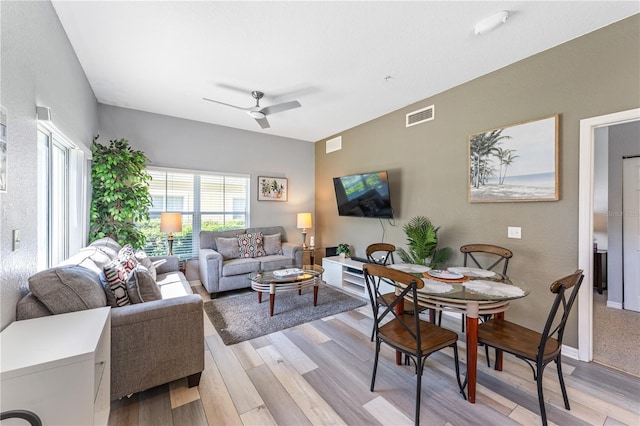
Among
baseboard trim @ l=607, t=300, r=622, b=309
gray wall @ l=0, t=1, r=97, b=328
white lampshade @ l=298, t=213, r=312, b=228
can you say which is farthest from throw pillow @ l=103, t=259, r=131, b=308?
baseboard trim @ l=607, t=300, r=622, b=309

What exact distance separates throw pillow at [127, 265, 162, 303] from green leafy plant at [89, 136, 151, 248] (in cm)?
194

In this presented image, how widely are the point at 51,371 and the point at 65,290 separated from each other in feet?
2.28

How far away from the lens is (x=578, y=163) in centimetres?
231

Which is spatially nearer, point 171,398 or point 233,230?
point 171,398

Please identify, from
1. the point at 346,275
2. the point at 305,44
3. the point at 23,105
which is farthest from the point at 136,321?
the point at 346,275

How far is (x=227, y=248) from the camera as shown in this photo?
4.33 metres

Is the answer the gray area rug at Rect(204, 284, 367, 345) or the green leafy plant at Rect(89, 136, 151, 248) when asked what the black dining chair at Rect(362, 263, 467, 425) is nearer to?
the gray area rug at Rect(204, 284, 367, 345)

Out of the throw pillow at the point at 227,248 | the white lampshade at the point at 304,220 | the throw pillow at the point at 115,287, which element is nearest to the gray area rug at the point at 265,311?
the throw pillow at the point at 227,248

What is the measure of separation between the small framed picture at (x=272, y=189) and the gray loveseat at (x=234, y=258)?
2.01 feet

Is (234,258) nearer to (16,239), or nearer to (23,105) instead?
(16,239)

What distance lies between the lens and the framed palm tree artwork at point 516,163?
8.11 feet

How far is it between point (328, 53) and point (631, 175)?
157 inches

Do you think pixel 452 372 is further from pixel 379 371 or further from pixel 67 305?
pixel 67 305

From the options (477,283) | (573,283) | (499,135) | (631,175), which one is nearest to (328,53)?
(499,135)
